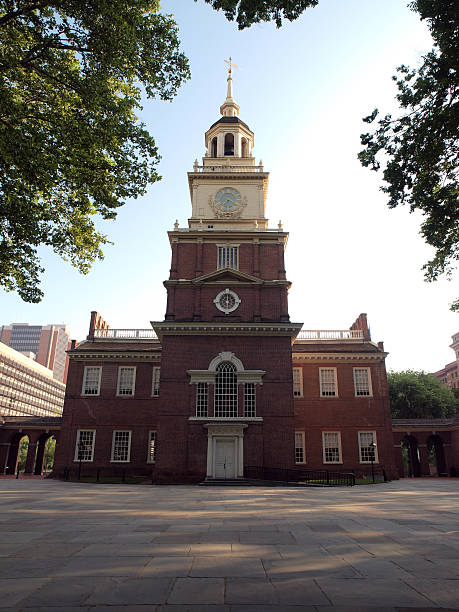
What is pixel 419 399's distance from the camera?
167 feet

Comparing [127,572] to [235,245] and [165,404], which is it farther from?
[235,245]

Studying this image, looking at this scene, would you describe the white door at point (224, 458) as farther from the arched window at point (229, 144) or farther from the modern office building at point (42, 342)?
the modern office building at point (42, 342)

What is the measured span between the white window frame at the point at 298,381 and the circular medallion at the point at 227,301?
8866mm

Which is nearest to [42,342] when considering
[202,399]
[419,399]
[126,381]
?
[126,381]

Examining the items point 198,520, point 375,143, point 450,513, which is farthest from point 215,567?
point 375,143

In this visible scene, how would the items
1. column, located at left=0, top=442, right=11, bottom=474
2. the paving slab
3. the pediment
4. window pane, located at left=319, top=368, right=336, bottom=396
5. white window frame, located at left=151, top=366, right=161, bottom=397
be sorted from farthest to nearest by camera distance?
column, located at left=0, top=442, right=11, bottom=474, window pane, located at left=319, top=368, right=336, bottom=396, white window frame, located at left=151, top=366, right=161, bottom=397, the pediment, the paving slab

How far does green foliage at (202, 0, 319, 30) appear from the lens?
33.1ft

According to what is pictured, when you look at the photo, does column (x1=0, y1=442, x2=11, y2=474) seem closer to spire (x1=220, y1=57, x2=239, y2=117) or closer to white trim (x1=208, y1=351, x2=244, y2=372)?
white trim (x1=208, y1=351, x2=244, y2=372)

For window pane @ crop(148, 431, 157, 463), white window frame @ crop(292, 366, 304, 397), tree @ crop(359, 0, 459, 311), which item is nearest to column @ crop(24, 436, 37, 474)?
window pane @ crop(148, 431, 157, 463)

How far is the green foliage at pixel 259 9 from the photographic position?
10.1 metres

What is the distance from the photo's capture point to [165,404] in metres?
27.0

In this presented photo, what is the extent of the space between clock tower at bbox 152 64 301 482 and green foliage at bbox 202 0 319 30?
19.2 meters

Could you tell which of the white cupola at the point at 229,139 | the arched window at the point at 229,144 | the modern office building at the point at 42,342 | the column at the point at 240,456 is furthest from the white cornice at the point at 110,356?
the modern office building at the point at 42,342

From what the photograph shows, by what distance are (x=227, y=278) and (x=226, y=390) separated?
25.8 feet
